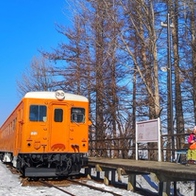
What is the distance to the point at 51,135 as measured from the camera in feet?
42.1

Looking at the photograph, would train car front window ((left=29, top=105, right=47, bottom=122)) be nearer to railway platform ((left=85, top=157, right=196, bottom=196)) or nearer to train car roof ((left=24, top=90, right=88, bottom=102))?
train car roof ((left=24, top=90, right=88, bottom=102))

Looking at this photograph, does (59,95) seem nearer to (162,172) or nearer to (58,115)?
(58,115)

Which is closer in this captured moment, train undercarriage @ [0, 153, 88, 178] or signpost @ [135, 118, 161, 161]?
train undercarriage @ [0, 153, 88, 178]

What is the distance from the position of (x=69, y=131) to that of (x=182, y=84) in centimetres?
988

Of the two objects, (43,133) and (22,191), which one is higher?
(43,133)

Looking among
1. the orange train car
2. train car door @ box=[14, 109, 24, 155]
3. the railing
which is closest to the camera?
the orange train car

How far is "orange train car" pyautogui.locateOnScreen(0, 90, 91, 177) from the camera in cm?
1248

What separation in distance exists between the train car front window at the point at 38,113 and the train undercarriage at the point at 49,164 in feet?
4.30

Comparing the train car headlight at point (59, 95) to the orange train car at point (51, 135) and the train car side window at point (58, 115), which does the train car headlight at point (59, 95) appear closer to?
the orange train car at point (51, 135)

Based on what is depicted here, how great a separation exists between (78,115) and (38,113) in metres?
1.60

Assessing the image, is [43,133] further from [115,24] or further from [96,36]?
[96,36]

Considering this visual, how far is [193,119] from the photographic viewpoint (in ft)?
68.2

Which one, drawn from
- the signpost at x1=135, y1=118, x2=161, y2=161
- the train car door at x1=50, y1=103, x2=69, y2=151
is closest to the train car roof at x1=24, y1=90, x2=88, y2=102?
the train car door at x1=50, y1=103, x2=69, y2=151

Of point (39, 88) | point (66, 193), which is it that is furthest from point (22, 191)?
point (39, 88)
